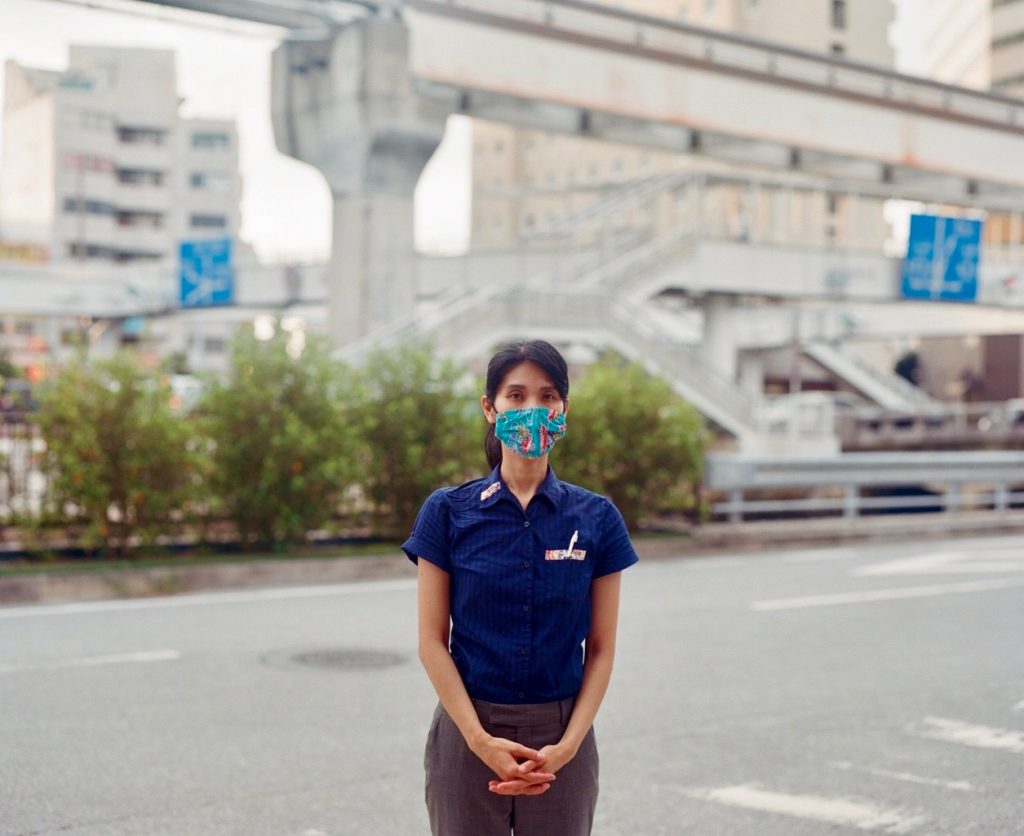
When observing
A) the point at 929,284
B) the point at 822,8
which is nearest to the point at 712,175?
the point at 929,284

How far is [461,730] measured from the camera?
3.07 metres

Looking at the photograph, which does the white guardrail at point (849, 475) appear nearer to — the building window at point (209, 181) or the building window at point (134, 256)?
the building window at point (134, 256)

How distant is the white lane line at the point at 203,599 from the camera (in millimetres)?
11336

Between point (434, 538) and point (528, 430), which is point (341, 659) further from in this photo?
point (528, 430)

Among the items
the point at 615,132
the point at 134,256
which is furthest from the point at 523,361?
the point at 134,256

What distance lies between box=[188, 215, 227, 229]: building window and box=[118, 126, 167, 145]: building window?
8104 mm

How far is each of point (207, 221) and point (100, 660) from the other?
104m

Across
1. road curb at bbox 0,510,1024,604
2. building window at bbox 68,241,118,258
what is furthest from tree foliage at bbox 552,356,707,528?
building window at bbox 68,241,118,258

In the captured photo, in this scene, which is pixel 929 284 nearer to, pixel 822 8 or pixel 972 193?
pixel 972 193

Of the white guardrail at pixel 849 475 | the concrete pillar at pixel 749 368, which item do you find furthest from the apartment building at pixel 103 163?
the white guardrail at pixel 849 475

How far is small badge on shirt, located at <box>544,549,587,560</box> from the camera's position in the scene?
3102 mm

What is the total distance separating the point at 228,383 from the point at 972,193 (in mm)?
35251

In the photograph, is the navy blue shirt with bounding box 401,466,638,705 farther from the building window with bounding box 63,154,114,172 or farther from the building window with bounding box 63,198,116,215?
the building window with bounding box 63,154,114,172

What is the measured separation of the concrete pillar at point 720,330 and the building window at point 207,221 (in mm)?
70591
